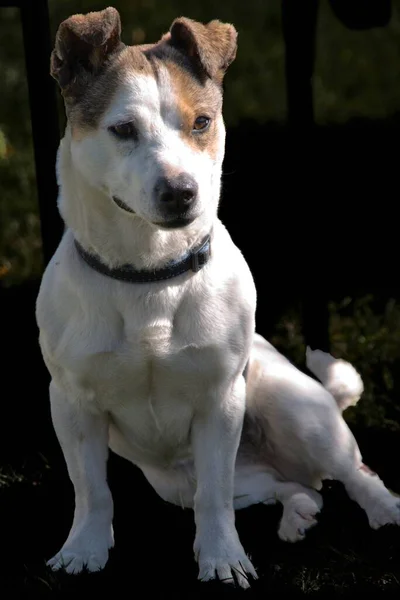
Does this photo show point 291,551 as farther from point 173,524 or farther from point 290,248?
point 290,248

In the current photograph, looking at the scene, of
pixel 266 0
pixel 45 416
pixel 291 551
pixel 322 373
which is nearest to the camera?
pixel 291 551

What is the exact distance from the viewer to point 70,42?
360cm

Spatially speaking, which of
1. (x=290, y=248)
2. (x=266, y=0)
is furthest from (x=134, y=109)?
(x=266, y=0)

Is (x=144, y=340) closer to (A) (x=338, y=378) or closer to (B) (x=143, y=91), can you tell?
(B) (x=143, y=91)

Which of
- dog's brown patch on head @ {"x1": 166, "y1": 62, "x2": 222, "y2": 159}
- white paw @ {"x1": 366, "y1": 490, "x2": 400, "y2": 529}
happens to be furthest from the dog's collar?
white paw @ {"x1": 366, "y1": 490, "x2": 400, "y2": 529}

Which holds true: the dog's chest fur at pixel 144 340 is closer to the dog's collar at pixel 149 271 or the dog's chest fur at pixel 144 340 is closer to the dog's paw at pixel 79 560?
the dog's collar at pixel 149 271

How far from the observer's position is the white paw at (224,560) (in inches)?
147

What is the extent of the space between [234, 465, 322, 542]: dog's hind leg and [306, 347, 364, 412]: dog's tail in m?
0.42

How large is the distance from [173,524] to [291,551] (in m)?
0.46

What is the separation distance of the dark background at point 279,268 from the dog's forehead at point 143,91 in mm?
634

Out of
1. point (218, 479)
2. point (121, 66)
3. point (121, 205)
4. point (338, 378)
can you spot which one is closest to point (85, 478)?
point (218, 479)

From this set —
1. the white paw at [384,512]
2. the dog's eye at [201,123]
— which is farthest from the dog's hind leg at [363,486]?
the dog's eye at [201,123]

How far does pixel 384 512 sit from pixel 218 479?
652 mm

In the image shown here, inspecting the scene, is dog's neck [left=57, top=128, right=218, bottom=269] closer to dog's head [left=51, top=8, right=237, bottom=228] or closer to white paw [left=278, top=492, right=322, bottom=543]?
dog's head [left=51, top=8, right=237, bottom=228]
